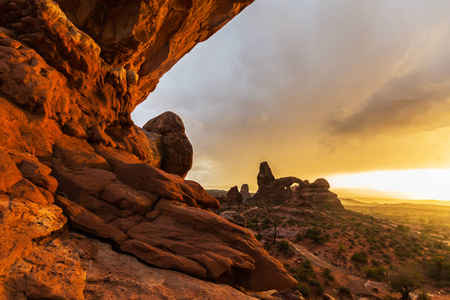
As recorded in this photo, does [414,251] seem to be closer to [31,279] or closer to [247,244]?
[247,244]

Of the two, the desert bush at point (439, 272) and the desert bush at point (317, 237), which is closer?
the desert bush at point (439, 272)

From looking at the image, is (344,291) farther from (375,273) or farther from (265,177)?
(265,177)

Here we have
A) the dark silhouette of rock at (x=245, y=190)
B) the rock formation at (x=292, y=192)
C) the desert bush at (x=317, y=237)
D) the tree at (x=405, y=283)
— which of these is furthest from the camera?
the dark silhouette of rock at (x=245, y=190)

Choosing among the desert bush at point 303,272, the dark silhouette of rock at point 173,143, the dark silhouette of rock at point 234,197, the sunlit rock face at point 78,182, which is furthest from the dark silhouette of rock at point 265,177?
the sunlit rock face at point 78,182

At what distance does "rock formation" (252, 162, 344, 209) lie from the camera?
192 feet

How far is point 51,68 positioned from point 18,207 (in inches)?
267

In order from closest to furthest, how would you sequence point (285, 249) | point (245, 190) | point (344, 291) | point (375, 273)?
point (344, 291), point (375, 273), point (285, 249), point (245, 190)

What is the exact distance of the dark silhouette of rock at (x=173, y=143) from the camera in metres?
18.3

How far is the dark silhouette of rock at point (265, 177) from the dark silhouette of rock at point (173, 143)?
62274mm

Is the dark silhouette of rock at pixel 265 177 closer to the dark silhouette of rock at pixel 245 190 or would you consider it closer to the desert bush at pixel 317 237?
the dark silhouette of rock at pixel 245 190

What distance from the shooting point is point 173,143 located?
738 inches

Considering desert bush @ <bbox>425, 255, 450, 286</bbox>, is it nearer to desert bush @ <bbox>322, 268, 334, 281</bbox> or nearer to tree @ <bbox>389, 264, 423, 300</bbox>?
tree @ <bbox>389, 264, 423, 300</bbox>

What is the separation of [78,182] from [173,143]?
1184cm

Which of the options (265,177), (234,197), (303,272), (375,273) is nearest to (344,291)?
(303,272)
